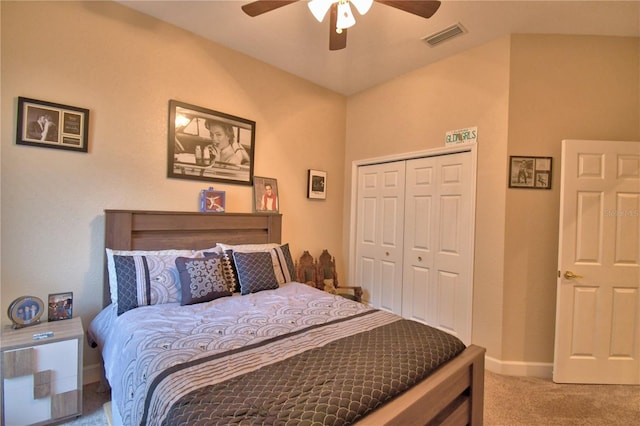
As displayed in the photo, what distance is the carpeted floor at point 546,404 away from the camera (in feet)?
6.26

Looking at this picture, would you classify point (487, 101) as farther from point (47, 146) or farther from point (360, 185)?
point (47, 146)

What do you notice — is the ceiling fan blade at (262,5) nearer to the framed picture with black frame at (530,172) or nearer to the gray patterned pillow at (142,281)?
Answer: the gray patterned pillow at (142,281)

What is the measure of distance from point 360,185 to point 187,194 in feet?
7.10

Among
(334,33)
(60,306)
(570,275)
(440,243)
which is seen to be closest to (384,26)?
(334,33)

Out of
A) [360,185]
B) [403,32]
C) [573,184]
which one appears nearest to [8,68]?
[403,32]

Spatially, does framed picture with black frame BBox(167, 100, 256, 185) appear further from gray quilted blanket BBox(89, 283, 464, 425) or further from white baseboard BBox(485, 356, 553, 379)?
white baseboard BBox(485, 356, 553, 379)

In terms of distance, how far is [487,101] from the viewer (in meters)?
2.68

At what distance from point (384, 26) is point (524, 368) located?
10.5ft

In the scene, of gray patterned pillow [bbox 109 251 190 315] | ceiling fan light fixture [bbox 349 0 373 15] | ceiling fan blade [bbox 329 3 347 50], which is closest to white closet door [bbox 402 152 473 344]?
ceiling fan blade [bbox 329 3 347 50]

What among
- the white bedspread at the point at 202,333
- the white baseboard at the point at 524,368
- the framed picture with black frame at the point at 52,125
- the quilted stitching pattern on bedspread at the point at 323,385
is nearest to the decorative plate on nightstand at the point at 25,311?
the white bedspread at the point at 202,333

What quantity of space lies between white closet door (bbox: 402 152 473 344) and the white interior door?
710mm

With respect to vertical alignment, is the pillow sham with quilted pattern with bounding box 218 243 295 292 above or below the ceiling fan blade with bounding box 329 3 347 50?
below

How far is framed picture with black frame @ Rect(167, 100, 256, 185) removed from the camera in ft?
8.46

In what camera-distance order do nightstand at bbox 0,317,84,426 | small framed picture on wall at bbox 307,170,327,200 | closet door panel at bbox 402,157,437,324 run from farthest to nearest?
1. small framed picture on wall at bbox 307,170,327,200
2. closet door panel at bbox 402,157,437,324
3. nightstand at bbox 0,317,84,426
